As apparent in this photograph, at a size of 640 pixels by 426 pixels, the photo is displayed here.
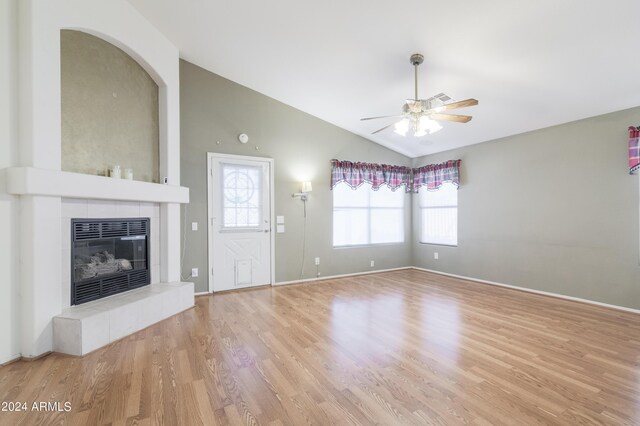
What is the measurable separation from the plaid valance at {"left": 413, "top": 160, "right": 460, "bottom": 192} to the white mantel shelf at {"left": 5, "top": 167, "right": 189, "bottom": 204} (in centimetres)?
471

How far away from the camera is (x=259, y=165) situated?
4.86 meters

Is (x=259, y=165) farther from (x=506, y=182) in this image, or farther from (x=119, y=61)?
(x=506, y=182)

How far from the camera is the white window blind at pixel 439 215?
579 centimetres

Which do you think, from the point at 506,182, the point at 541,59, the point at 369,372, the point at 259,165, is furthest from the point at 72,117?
the point at 506,182

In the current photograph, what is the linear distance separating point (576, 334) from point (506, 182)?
266 centimetres

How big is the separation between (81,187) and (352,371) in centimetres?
285

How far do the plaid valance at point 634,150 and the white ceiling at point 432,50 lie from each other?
346 millimetres

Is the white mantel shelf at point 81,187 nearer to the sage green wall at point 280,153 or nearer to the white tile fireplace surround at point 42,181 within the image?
the white tile fireplace surround at point 42,181

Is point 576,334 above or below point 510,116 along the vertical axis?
below

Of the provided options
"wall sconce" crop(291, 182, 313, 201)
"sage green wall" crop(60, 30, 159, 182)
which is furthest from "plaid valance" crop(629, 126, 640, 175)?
"sage green wall" crop(60, 30, 159, 182)

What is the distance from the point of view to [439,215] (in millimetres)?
6047

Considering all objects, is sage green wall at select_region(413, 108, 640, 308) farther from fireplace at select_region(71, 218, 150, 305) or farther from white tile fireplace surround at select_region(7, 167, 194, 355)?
fireplace at select_region(71, 218, 150, 305)

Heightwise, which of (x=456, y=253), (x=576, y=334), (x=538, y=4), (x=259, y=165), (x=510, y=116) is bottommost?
(x=576, y=334)

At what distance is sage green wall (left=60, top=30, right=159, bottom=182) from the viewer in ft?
9.30
